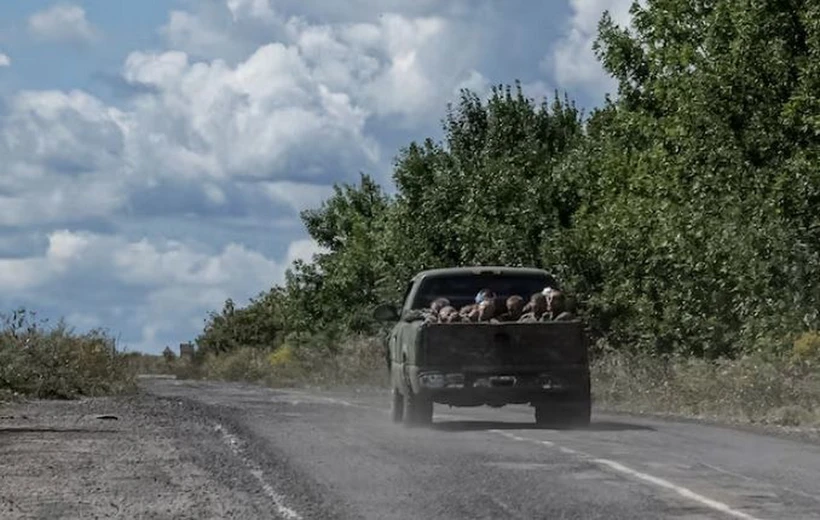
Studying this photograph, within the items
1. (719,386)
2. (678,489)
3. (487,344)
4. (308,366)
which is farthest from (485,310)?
(308,366)

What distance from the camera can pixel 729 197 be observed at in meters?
29.2

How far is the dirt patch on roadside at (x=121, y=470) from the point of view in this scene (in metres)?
12.2

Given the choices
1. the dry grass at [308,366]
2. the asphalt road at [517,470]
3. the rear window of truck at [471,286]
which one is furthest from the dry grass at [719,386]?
the dry grass at [308,366]

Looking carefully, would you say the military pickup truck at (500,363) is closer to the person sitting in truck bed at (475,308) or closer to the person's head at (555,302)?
the person sitting in truck bed at (475,308)

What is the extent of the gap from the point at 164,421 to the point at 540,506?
12583 millimetres

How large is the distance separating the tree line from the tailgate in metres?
7.64

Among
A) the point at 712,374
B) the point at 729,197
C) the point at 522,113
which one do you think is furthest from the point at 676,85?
the point at 522,113

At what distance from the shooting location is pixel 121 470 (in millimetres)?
15398

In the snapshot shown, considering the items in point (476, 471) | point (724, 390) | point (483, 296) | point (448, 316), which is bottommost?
point (476, 471)

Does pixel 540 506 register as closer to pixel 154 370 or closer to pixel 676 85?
pixel 676 85

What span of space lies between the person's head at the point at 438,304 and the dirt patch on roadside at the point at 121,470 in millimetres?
3298

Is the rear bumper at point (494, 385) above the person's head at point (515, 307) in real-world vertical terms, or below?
below

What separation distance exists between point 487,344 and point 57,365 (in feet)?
54.0

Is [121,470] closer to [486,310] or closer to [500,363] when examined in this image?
[500,363]
